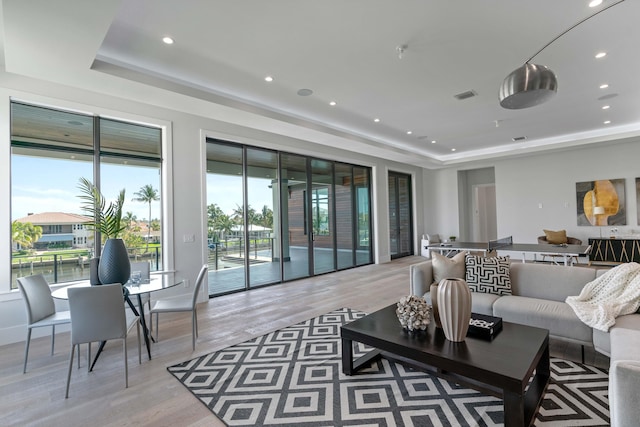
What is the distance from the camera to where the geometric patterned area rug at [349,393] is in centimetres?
209

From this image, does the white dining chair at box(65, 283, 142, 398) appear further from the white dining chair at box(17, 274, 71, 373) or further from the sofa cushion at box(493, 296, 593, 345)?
the sofa cushion at box(493, 296, 593, 345)

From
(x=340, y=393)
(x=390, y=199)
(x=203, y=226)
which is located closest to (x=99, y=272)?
(x=203, y=226)

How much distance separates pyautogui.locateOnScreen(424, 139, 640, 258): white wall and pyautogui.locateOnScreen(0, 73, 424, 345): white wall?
6043 millimetres

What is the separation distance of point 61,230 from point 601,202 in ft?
36.6

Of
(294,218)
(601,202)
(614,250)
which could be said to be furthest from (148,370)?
(601,202)

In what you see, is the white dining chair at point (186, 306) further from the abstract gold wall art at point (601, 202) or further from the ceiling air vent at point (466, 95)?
the abstract gold wall art at point (601, 202)

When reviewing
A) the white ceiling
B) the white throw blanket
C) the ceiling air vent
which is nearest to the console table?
the white ceiling

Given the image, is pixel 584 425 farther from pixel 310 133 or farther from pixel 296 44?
pixel 310 133

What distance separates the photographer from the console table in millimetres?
6969

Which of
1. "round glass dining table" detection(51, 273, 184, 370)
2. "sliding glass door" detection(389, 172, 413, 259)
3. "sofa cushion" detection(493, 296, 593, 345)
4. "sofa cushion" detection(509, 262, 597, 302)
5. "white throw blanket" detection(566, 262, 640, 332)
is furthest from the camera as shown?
"sliding glass door" detection(389, 172, 413, 259)

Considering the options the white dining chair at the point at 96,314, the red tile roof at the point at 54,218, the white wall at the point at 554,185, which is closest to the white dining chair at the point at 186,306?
the white dining chair at the point at 96,314

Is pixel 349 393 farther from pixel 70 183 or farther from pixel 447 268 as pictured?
pixel 70 183

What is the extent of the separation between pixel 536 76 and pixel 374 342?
88.8 inches

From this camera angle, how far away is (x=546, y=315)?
2928 millimetres
